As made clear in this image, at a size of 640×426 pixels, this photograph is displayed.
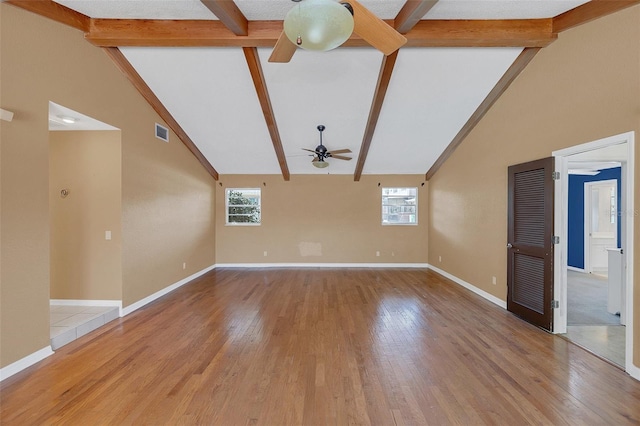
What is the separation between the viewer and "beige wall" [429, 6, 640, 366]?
2566mm

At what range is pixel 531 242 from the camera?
12.0 ft

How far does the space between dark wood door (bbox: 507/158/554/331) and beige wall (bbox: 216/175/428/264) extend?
11.8 feet

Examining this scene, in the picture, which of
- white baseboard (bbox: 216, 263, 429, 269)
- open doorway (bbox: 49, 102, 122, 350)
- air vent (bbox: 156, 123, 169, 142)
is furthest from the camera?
white baseboard (bbox: 216, 263, 429, 269)

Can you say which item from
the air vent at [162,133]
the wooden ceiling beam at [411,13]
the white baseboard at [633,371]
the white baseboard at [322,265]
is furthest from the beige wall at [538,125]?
the air vent at [162,133]

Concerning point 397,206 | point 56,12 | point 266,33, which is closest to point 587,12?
point 266,33

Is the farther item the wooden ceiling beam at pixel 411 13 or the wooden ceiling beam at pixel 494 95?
the wooden ceiling beam at pixel 494 95

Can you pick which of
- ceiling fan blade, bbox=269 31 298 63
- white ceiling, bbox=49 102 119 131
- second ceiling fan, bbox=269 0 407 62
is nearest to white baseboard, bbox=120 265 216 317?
white ceiling, bbox=49 102 119 131

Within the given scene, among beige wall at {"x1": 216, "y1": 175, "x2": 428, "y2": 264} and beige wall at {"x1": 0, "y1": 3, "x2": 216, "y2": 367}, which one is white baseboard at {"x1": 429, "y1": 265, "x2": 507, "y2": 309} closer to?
beige wall at {"x1": 216, "y1": 175, "x2": 428, "y2": 264}

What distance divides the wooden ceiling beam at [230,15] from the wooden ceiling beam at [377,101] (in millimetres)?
1832

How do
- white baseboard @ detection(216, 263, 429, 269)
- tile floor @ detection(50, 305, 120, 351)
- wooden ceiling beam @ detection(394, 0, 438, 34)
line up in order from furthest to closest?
1. white baseboard @ detection(216, 263, 429, 269)
2. tile floor @ detection(50, 305, 120, 351)
3. wooden ceiling beam @ detection(394, 0, 438, 34)

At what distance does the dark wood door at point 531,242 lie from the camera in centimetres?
339

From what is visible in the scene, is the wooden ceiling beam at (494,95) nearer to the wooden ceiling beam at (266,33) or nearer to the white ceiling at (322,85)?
the white ceiling at (322,85)

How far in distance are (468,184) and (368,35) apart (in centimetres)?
409

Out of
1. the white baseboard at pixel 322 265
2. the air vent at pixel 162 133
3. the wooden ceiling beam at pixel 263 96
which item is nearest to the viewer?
the wooden ceiling beam at pixel 263 96
